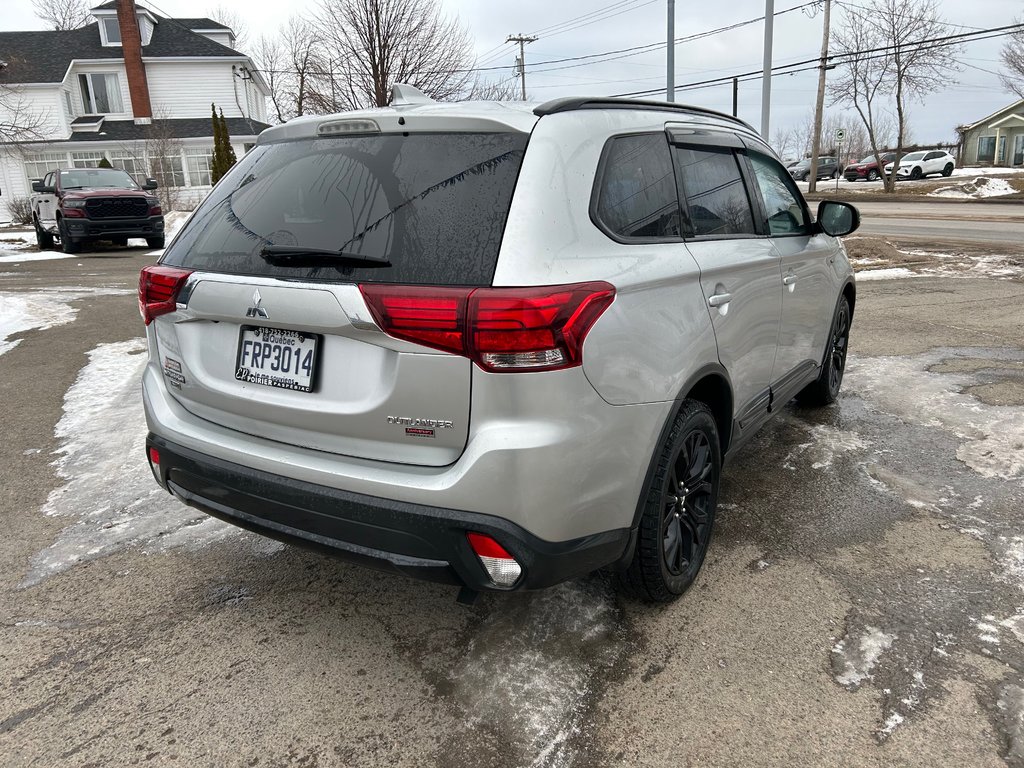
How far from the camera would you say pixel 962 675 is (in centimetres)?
251

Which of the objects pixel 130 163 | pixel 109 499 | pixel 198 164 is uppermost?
pixel 130 163

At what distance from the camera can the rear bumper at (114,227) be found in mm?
16188

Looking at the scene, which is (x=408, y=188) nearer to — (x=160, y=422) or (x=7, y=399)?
(x=160, y=422)

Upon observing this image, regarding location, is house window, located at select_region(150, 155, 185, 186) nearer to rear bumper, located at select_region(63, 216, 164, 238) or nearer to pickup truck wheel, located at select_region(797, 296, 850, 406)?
rear bumper, located at select_region(63, 216, 164, 238)

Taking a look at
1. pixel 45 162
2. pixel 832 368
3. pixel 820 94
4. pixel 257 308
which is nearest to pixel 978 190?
pixel 820 94

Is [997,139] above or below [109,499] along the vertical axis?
above

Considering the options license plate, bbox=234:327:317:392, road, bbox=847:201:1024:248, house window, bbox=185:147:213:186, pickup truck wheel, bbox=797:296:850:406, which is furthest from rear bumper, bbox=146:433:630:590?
house window, bbox=185:147:213:186

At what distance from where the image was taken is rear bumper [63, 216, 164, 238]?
637 inches

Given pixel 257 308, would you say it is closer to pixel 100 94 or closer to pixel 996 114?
pixel 100 94

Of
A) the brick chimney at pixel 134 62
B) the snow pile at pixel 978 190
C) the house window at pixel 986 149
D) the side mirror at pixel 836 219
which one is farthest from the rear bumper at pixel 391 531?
the house window at pixel 986 149

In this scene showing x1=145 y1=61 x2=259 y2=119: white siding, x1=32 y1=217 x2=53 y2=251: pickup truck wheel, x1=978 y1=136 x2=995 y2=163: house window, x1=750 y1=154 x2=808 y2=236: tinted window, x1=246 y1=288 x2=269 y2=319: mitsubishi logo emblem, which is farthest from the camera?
x1=978 y1=136 x2=995 y2=163: house window

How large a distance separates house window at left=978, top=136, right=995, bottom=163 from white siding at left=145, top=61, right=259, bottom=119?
59.7 metres

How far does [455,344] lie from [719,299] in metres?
1.27

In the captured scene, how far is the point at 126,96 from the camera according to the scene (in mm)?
36219
